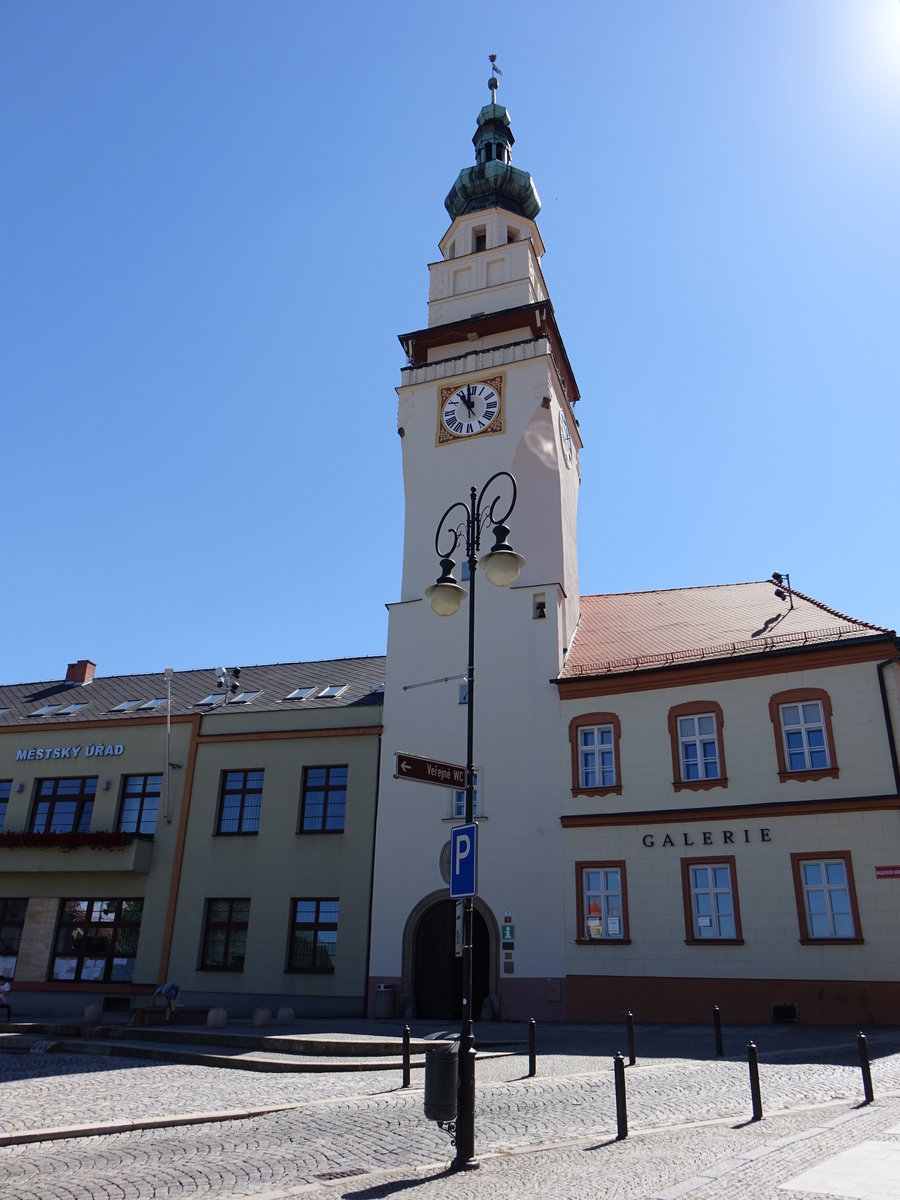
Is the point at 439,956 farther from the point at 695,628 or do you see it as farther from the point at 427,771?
the point at 427,771

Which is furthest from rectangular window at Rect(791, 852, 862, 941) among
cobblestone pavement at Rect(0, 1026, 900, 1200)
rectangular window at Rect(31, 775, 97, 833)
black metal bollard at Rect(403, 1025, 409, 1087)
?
rectangular window at Rect(31, 775, 97, 833)

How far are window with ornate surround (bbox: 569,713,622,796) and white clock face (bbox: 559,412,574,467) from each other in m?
10.4

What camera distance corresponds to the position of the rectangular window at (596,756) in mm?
23969

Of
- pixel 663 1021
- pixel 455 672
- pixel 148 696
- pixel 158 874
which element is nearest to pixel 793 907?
pixel 663 1021

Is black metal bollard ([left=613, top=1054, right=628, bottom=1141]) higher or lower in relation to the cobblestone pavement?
higher

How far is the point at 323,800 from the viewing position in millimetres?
27000

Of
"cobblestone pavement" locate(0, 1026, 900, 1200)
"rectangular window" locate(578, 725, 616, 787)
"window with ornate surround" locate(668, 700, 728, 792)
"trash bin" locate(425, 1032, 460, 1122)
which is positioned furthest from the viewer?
"rectangular window" locate(578, 725, 616, 787)

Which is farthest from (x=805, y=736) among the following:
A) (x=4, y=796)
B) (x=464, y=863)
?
(x=4, y=796)

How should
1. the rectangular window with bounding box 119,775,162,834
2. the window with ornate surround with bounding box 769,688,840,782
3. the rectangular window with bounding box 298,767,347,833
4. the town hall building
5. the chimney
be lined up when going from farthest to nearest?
the chimney, the rectangular window with bounding box 119,775,162,834, the rectangular window with bounding box 298,767,347,833, the window with ornate surround with bounding box 769,688,840,782, the town hall building

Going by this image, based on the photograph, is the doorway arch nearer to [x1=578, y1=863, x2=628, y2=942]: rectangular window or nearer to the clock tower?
the clock tower

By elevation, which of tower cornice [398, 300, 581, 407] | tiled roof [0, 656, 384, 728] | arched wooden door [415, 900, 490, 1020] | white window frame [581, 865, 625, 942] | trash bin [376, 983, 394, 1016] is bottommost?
trash bin [376, 983, 394, 1016]

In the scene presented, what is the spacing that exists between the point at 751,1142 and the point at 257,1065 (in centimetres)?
901

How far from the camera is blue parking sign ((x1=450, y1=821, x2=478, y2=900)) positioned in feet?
31.4

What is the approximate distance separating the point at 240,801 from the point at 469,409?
14.8 meters
